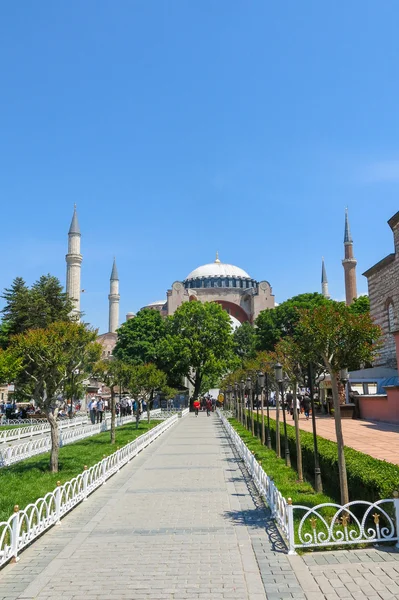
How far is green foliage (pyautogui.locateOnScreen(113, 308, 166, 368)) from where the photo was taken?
145ft

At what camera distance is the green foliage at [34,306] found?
30245 mm

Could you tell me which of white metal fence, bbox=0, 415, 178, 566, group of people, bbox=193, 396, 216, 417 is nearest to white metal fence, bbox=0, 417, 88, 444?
white metal fence, bbox=0, 415, 178, 566

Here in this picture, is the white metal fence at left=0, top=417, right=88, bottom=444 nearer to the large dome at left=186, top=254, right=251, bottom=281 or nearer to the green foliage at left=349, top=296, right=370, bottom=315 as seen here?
the green foliage at left=349, top=296, right=370, bottom=315

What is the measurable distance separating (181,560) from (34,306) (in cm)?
2711

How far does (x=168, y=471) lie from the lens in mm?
11391

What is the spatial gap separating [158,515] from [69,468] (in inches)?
204

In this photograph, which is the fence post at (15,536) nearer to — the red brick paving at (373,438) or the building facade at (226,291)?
the red brick paving at (373,438)

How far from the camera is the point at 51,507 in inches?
294

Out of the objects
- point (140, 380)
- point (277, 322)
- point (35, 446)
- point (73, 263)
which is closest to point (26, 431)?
point (140, 380)

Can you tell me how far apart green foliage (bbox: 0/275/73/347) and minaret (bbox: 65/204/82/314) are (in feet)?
61.0

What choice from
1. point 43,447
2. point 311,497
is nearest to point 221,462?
point 311,497

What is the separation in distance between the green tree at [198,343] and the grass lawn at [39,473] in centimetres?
2056

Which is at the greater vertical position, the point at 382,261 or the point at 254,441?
the point at 382,261

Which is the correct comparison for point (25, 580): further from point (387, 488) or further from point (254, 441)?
point (254, 441)
